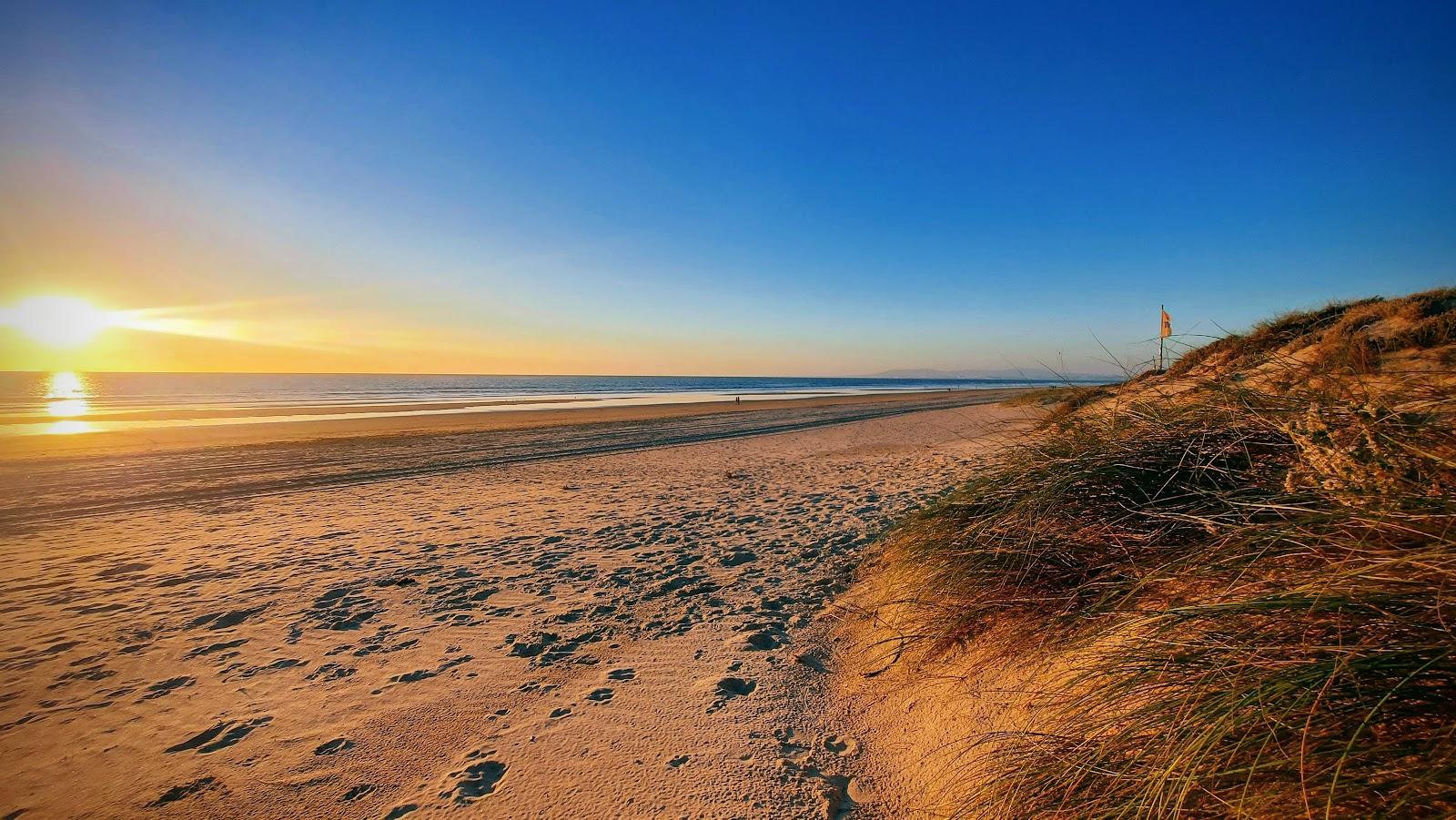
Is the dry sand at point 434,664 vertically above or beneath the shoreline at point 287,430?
beneath

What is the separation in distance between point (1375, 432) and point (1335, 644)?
995 millimetres

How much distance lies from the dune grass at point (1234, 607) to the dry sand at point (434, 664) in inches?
33.9

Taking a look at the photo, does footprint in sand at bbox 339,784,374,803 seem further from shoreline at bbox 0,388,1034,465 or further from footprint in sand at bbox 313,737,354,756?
shoreline at bbox 0,388,1034,465

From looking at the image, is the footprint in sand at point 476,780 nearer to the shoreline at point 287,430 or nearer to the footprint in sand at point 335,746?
the footprint in sand at point 335,746

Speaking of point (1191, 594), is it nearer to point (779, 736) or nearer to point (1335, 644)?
point (1335, 644)

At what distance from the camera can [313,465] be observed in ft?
37.8

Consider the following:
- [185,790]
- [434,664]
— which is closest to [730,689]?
[434,664]

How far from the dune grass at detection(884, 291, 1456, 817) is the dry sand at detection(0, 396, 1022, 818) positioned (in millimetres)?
861

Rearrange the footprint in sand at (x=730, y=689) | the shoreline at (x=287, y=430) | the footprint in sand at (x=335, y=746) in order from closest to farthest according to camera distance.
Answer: the footprint in sand at (x=335, y=746) → the footprint in sand at (x=730, y=689) → the shoreline at (x=287, y=430)

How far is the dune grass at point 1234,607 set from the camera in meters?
1.24

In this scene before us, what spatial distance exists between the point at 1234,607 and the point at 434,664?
149 inches

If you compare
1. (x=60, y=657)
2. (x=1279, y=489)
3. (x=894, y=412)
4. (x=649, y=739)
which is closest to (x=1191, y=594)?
(x=1279, y=489)

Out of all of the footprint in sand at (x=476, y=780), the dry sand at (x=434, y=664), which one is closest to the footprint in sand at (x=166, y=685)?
the dry sand at (x=434, y=664)

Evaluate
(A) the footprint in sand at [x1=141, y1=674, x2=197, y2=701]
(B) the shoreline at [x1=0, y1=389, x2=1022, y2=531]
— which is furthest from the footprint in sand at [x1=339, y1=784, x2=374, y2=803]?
(B) the shoreline at [x1=0, y1=389, x2=1022, y2=531]
